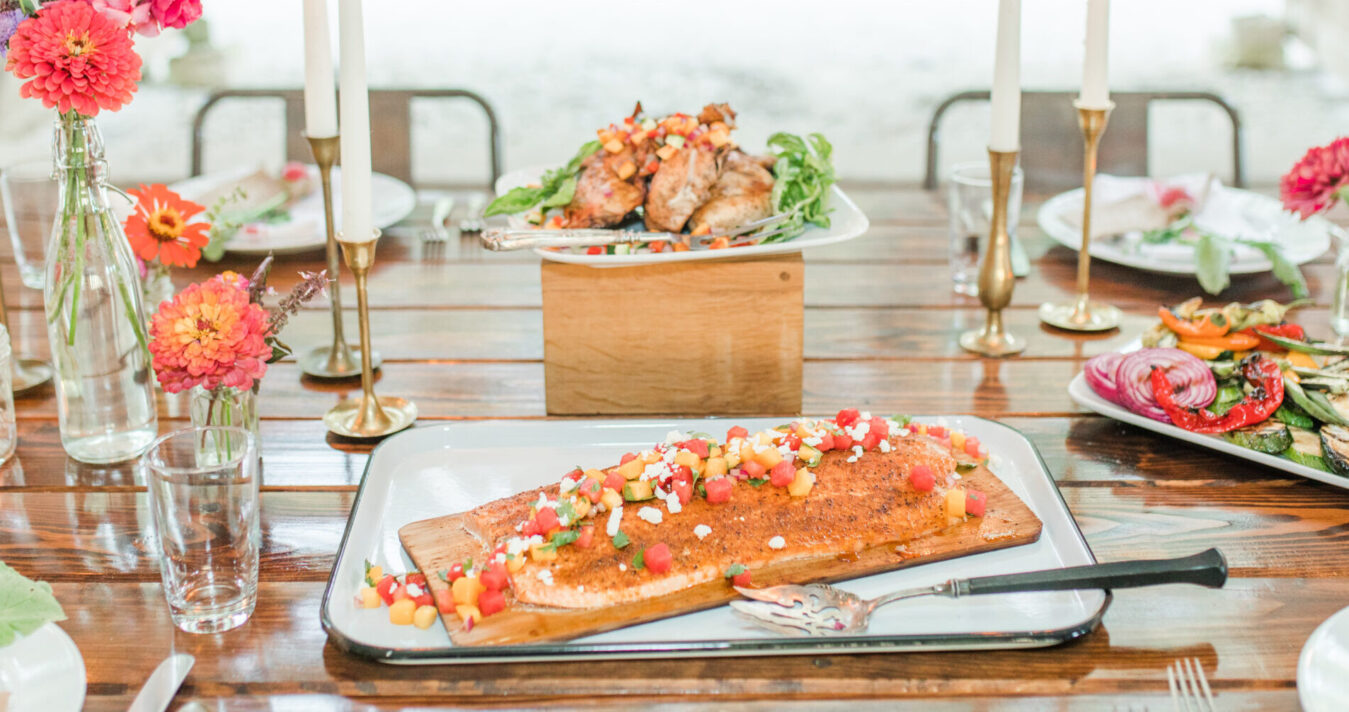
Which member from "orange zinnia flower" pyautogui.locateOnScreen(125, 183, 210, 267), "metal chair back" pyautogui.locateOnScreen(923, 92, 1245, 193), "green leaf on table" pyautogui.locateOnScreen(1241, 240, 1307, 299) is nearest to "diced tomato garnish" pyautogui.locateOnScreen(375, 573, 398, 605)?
"orange zinnia flower" pyautogui.locateOnScreen(125, 183, 210, 267)

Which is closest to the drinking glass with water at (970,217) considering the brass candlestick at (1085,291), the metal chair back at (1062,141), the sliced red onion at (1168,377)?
the brass candlestick at (1085,291)

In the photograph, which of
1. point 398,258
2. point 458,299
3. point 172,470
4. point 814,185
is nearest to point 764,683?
point 172,470

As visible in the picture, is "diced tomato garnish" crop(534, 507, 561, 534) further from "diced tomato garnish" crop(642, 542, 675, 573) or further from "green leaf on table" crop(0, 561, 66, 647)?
"green leaf on table" crop(0, 561, 66, 647)

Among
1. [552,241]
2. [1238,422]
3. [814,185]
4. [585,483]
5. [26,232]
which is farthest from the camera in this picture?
[26,232]

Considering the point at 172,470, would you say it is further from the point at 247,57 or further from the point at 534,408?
the point at 247,57

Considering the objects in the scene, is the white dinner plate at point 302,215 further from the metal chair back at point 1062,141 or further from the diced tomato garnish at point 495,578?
the metal chair back at point 1062,141

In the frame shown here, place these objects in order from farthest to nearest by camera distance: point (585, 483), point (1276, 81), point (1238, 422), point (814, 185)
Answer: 1. point (1276, 81)
2. point (814, 185)
3. point (1238, 422)
4. point (585, 483)
